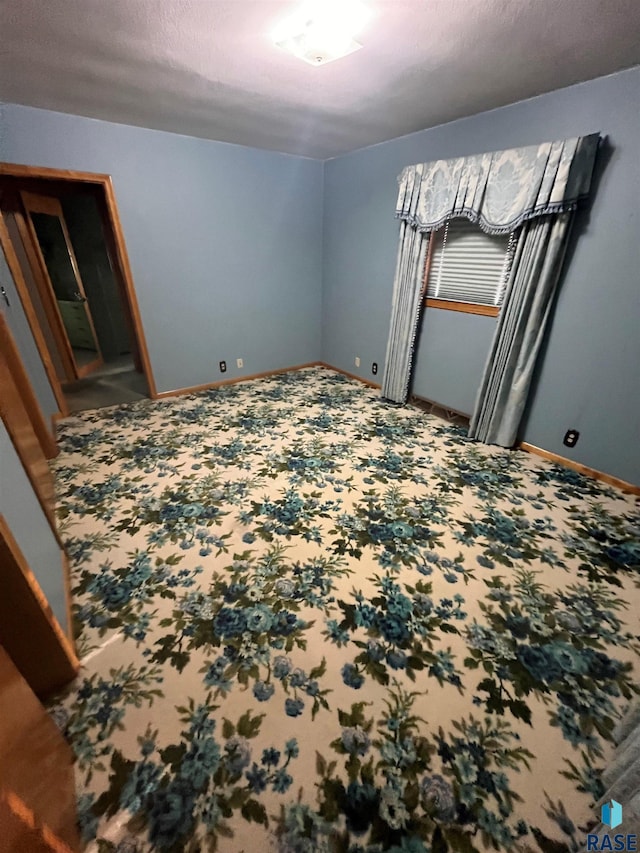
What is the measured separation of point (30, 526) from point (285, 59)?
2.35 m

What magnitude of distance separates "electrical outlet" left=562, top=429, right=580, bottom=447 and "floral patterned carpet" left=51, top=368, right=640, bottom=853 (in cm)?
23

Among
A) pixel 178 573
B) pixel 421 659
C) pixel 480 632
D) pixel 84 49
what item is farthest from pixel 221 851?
pixel 84 49

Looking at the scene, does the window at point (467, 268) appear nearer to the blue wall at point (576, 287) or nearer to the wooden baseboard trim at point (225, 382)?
the blue wall at point (576, 287)

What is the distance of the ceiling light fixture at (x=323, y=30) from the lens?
1308 mm

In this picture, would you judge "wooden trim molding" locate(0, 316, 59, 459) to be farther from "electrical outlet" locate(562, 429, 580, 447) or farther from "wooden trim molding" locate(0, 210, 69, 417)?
"electrical outlet" locate(562, 429, 580, 447)

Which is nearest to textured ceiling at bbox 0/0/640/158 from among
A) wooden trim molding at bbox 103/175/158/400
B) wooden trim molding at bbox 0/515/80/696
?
wooden trim molding at bbox 103/175/158/400

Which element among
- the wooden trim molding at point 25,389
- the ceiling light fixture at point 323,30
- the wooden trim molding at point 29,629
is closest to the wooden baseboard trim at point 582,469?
the ceiling light fixture at point 323,30

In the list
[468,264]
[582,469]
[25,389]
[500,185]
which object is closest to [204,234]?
[25,389]

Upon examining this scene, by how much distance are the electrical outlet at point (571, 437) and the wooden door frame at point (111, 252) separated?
12.0 ft

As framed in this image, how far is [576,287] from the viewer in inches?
86.2

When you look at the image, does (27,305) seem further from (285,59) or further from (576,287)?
(576,287)

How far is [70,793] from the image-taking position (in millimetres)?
948

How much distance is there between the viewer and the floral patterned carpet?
3.14 feet

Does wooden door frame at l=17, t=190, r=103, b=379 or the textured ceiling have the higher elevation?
the textured ceiling
